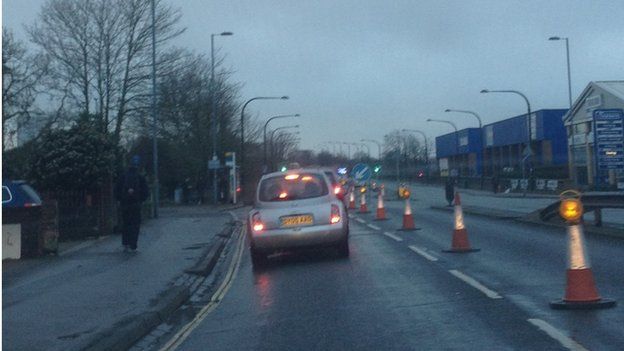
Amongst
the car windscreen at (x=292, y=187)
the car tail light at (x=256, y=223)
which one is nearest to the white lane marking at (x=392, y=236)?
the car windscreen at (x=292, y=187)

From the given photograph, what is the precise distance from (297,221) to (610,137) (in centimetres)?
1190

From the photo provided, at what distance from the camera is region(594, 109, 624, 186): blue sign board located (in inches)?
984

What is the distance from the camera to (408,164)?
116625mm

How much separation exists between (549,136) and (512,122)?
25.8 ft

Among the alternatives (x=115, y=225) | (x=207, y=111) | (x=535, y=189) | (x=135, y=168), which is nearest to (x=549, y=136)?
(x=535, y=189)

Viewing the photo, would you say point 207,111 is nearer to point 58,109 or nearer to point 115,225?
point 58,109

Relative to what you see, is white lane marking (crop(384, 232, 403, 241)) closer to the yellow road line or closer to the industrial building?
the yellow road line

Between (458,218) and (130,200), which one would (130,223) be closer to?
(130,200)

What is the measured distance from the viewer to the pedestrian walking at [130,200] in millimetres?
18828

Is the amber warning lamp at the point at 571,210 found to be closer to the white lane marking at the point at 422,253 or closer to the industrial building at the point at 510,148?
the white lane marking at the point at 422,253

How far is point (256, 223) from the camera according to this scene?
54.7 feet

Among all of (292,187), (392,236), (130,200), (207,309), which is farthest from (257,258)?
(392,236)

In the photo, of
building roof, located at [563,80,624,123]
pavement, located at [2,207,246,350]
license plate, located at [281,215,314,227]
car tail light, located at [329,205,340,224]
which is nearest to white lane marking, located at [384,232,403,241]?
pavement, located at [2,207,246,350]

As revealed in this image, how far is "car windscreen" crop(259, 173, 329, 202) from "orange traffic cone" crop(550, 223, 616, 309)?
23.6 ft
